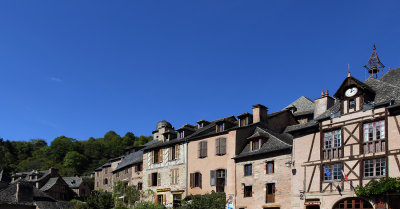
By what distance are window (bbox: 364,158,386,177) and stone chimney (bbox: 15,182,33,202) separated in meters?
44.0

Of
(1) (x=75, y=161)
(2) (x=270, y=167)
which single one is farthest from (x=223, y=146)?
(1) (x=75, y=161)

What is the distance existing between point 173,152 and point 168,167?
1.48 meters

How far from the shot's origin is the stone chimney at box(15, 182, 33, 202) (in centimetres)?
5281

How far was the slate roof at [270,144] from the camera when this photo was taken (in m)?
29.7

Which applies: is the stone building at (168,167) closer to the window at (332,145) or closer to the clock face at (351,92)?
the window at (332,145)

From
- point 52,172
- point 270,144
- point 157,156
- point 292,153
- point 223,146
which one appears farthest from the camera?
point 52,172

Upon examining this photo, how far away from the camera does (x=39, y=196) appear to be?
5709 cm

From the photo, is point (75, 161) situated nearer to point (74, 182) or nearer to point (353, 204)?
point (74, 182)

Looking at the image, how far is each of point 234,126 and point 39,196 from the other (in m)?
34.4

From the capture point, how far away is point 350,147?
2473 centimetres

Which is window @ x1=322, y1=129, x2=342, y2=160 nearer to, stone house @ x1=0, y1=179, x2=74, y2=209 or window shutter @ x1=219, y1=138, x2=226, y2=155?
window shutter @ x1=219, y1=138, x2=226, y2=155

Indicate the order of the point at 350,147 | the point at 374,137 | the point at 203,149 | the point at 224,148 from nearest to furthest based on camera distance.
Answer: the point at 374,137
the point at 350,147
the point at 224,148
the point at 203,149

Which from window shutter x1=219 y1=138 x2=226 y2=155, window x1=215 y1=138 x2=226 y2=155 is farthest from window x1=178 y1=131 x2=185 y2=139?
window shutter x1=219 y1=138 x2=226 y2=155

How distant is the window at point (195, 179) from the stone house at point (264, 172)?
180 inches
